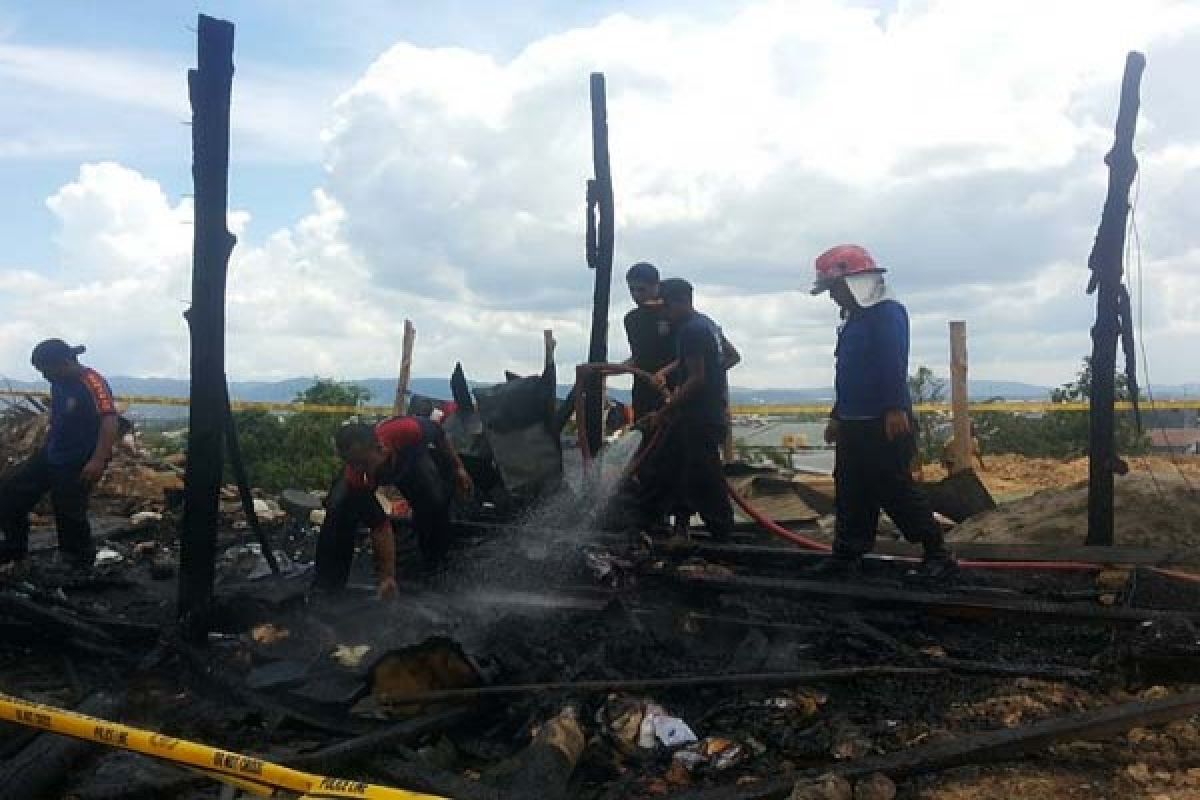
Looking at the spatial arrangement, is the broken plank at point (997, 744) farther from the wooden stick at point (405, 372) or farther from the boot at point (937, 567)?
the wooden stick at point (405, 372)

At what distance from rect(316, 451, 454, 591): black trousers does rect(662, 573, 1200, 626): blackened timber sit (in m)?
1.66

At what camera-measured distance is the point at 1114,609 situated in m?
4.88

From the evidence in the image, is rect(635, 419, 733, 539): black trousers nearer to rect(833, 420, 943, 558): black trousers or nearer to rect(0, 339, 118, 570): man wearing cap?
rect(833, 420, 943, 558): black trousers

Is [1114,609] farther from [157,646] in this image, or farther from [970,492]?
[157,646]

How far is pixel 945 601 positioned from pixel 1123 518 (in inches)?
107

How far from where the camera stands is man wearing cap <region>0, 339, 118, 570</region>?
23.6 feet

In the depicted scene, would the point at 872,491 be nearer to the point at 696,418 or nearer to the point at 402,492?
the point at 696,418

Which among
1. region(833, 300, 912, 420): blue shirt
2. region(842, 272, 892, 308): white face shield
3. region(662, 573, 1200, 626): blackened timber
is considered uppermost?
region(842, 272, 892, 308): white face shield

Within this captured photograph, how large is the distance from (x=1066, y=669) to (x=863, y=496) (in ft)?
5.95

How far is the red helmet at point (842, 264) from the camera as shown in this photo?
582cm

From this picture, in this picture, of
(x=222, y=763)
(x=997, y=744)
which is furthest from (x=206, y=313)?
(x=997, y=744)

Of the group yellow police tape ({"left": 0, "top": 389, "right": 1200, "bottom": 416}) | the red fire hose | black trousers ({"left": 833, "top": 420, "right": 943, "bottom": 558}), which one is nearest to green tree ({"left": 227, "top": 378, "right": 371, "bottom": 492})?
yellow police tape ({"left": 0, "top": 389, "right": 1200, "bottom": 416})

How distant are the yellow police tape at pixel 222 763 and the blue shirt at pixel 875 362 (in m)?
3.85

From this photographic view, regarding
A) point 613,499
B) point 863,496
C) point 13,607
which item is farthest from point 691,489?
point 13,607
